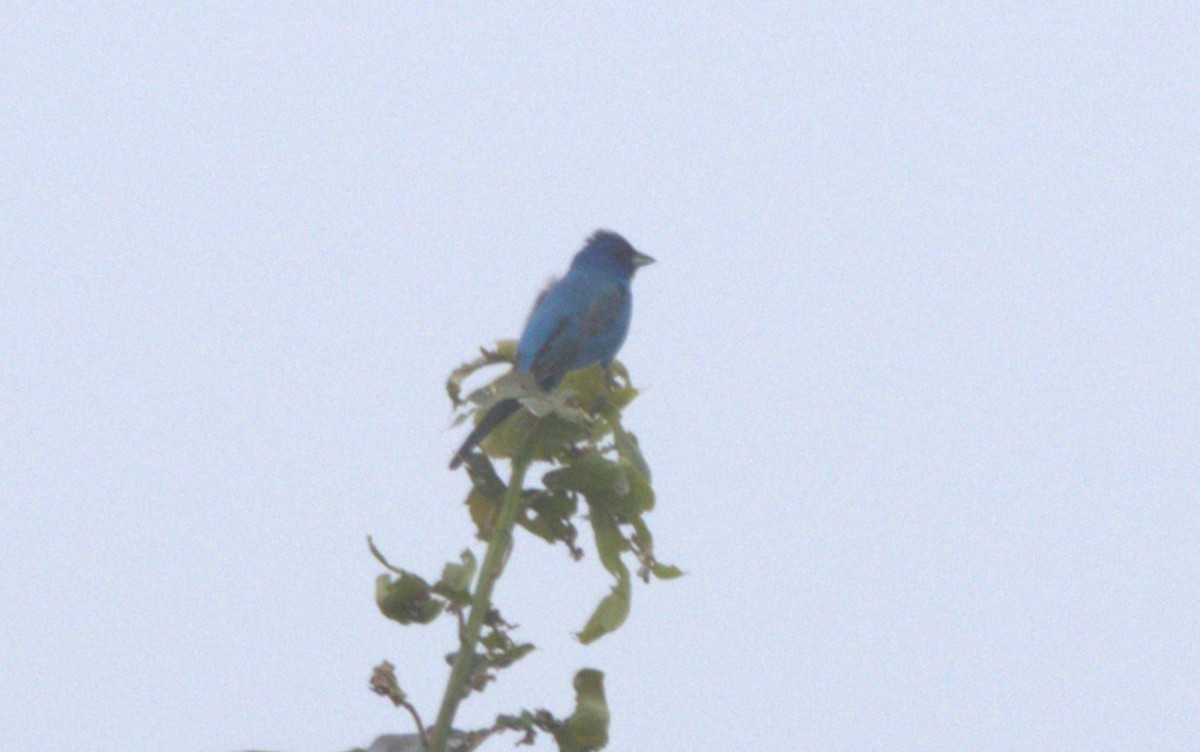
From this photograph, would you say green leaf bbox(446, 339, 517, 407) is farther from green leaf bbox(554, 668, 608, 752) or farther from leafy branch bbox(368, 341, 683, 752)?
green leaf bbox(554, 668, 608, 752)

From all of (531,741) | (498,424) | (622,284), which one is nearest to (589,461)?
(498,424)

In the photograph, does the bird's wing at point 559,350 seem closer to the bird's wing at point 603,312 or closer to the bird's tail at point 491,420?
the bird's wing at point 603,312

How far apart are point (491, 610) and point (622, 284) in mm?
5143

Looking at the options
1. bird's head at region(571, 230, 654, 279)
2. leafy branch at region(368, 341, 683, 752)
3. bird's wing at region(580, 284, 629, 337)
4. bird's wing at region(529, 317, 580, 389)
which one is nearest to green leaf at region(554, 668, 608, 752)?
leafy branch at region(368, 341, 683, 752)

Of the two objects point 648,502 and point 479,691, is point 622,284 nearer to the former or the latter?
point 648,502

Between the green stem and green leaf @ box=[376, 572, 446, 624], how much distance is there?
0.49 feet

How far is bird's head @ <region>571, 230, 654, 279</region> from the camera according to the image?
9.22 meters

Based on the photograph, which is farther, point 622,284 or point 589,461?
point 622,284

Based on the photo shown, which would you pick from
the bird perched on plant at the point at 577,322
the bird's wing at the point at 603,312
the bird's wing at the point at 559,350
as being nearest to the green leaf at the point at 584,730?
the bird perched on plant at the point at 577,322

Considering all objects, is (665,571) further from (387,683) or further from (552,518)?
(387,683)

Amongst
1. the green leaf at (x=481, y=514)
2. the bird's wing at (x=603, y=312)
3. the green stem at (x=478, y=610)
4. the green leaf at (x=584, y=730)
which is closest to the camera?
the green stem at (x=478, y=610)

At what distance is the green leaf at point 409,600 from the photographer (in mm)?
3783

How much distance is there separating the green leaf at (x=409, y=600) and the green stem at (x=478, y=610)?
0.15 metres

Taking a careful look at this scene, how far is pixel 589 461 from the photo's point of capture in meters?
4.09
